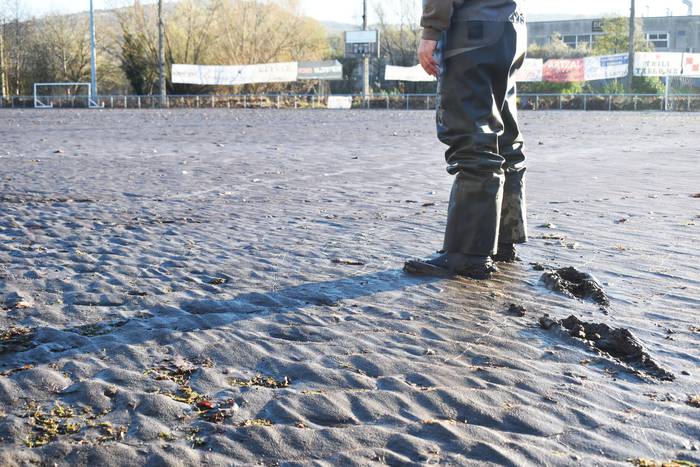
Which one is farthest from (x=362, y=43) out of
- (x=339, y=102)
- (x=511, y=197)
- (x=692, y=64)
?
(x=511, y=197)

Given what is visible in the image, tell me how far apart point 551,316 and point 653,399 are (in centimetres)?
92

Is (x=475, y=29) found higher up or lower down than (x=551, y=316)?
higher up

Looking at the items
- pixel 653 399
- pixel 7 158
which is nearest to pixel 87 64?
pixel 7 158

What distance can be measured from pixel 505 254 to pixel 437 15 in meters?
1.27

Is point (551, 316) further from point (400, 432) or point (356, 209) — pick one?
point (356, 209)

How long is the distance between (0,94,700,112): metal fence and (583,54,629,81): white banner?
222 centimetres

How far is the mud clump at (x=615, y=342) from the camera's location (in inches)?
108

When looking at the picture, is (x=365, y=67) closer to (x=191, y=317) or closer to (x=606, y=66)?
(x=606, y=66)

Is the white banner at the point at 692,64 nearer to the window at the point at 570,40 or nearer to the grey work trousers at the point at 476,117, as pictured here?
the grey work trousers at the point at 476,117

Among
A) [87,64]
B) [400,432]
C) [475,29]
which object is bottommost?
[400,432]

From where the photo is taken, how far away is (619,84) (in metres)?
47.6

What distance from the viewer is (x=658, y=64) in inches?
1668

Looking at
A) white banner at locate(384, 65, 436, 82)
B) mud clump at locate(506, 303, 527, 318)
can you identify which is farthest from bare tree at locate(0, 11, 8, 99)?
mud clump at locate(506, 303, 527, 318)

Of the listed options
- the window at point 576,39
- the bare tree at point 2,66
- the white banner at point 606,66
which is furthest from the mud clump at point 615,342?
the window at point 576,39
